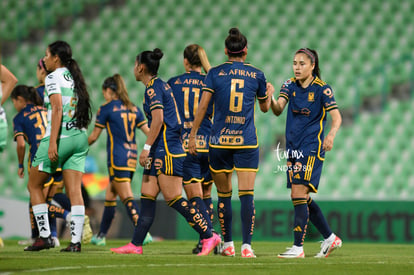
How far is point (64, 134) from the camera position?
19.5 ft

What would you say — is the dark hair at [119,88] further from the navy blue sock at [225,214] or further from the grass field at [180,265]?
the grass field at [180,265]

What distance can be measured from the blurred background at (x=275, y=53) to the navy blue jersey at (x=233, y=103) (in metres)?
4.88

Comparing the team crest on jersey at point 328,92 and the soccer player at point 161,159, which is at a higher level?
the team crest on jersey at point 328,92

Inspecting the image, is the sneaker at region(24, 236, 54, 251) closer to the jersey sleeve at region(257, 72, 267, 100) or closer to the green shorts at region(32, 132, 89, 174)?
the green shorts at region(32, 132, 89, 174)

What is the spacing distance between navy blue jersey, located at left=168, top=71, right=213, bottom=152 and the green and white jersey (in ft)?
3.64

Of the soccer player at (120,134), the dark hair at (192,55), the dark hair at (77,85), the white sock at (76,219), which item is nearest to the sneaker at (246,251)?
the white sock at (76,219)

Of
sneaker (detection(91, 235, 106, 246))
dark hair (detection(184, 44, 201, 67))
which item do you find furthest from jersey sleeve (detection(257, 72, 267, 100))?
sneaker (detection(91, 235, 106, 246))

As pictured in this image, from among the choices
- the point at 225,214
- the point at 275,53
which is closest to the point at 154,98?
the point at 225,214

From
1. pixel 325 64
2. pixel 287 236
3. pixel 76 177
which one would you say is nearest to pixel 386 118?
pixel 325 64

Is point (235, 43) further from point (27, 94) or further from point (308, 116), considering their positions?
point (27, 94)

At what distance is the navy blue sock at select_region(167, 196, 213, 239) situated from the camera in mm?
5941

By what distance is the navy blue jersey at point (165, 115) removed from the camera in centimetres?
592

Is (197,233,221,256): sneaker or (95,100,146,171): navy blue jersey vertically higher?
(95,100,146,171): navy blue jersey

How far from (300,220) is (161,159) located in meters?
1.29
